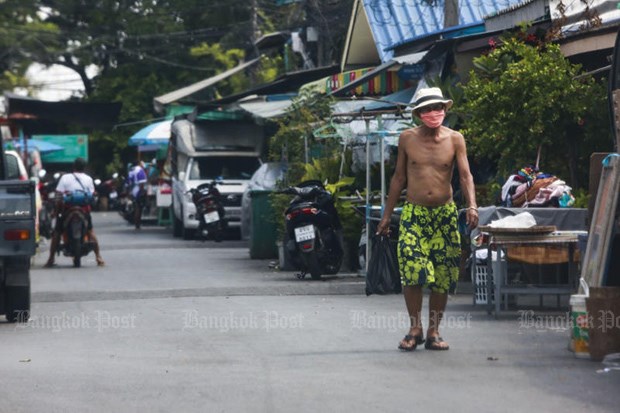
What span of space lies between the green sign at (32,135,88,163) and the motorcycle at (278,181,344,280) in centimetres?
3426

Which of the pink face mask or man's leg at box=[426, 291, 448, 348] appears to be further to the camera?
the pink face mask

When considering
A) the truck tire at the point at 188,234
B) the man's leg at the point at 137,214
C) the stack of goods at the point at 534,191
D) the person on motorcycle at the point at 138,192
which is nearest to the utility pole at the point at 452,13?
the stack of goods at the point at 534,191

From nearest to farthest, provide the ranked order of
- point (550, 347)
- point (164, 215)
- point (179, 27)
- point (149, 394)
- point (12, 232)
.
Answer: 1. point (149, 394)
2. point (550, 347)
3. point (12, 232)
4. point (164, 215)
5. point (179, 27)

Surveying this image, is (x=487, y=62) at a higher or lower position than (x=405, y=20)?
lower

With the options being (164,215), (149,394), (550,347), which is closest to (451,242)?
(550,347)

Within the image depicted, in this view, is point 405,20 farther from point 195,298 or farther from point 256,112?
point 195,298

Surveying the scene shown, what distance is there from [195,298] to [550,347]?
227 inches

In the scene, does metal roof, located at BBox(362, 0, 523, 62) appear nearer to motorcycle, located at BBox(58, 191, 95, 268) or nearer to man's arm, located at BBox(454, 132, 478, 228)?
motorcycle, located at BBox(58, 191, 95, 268)

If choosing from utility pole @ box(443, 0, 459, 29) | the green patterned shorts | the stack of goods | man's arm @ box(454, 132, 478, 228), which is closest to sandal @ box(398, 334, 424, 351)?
the green patterned shorts

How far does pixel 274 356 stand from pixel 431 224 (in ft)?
5.25

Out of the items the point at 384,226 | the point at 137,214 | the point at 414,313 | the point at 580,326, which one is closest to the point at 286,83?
the point at 137,214

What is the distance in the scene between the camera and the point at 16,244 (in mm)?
12617

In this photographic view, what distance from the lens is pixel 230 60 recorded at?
1921 inches

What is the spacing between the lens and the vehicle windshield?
29.5m
